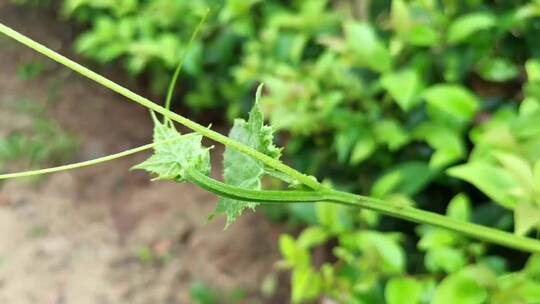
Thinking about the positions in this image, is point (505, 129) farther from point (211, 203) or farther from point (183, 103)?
point (183, 103)

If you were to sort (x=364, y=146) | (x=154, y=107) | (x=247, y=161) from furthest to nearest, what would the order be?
(x=364, y=146) → (x=247, y=161) → (x=154, y=107)

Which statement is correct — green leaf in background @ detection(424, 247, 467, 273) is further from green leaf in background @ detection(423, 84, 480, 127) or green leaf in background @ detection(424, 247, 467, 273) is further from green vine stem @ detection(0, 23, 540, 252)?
green vine stem @ detection(0, 23, 540, 252)

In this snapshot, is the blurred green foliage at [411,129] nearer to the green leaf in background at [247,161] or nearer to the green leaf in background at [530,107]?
the green leaf in background at [530,107]

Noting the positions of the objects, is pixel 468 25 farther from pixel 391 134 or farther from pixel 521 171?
pixel 521 171

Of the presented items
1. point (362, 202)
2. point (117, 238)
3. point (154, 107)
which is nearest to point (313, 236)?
point (362, 202)

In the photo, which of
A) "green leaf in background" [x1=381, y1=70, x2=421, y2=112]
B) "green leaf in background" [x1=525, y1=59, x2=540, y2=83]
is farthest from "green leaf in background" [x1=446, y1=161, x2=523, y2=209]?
"green leaf in background" [x1=381, y1=70, x2=421, y2=112]

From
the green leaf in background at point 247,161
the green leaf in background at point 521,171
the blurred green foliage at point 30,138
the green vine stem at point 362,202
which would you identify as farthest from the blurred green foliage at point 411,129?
the blurred green foliage at point 30,138
